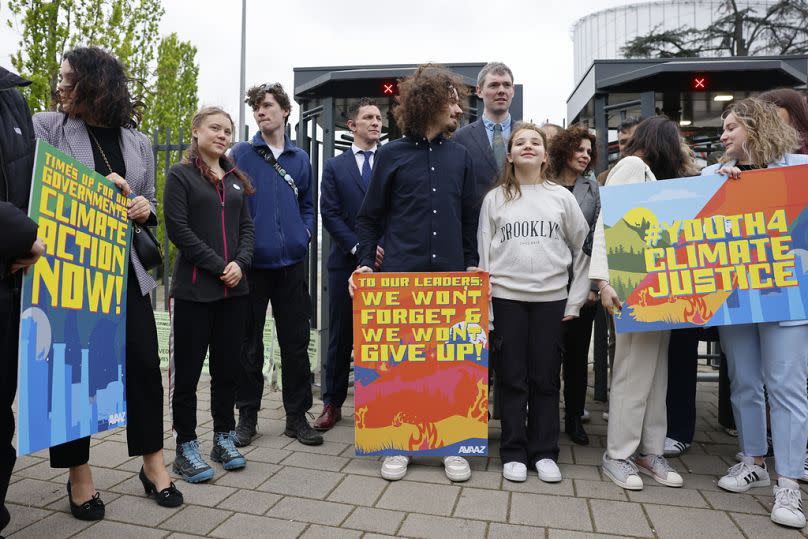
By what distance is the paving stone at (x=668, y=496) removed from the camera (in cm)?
293

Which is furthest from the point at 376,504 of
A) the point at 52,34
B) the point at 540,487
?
the point at 52,34

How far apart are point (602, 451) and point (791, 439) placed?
112 cm

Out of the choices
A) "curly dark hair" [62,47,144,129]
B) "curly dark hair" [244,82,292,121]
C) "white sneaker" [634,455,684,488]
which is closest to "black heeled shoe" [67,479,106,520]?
"curly dark hair" [62,47,144,129]

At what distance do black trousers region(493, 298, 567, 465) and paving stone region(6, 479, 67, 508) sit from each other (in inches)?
91.3

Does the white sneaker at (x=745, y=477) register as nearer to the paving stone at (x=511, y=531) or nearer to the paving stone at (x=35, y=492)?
the paving stone at (x=511, y=531)

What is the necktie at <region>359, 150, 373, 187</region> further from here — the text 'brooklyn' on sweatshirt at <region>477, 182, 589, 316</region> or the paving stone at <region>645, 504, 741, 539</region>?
the paving stone at <region>645, 504, 741, 539</region>

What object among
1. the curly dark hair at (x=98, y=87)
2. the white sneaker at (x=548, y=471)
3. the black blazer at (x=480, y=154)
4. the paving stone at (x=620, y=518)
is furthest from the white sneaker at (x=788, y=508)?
the curly dark hair at (x=98, y=87)

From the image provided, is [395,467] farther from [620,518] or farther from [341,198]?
[341,198]

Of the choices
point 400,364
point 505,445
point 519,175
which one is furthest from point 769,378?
point 400,364

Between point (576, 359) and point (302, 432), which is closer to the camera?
point (302, 432)

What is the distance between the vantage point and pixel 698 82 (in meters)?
5.21

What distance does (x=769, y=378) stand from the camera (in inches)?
116

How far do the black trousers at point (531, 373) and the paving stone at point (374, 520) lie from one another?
0.87m

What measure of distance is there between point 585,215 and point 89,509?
128 inches
